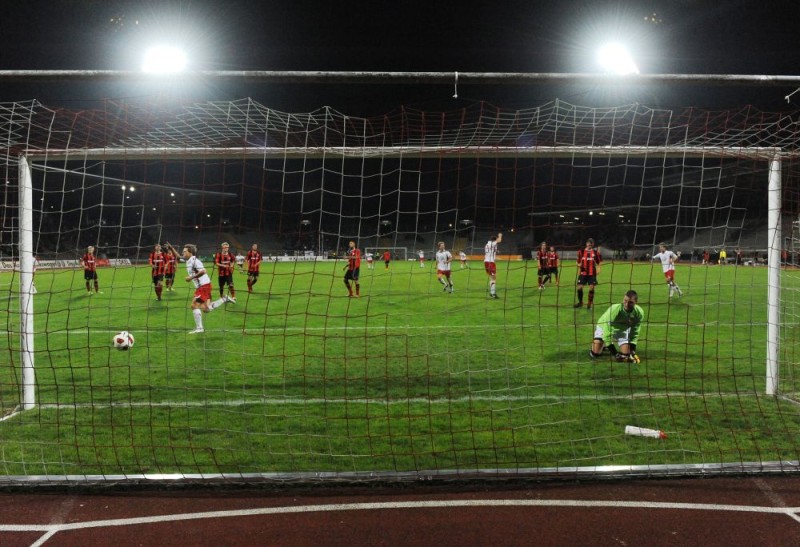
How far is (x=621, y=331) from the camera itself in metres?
8.10

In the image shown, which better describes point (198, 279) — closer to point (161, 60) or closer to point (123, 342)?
point (123, 342)

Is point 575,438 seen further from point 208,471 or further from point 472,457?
point 208,471

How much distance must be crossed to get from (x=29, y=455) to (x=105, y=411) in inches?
46.1

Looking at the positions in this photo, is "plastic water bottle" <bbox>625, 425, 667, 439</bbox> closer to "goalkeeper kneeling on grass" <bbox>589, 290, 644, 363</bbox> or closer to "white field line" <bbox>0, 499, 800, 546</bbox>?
"white field line" <bbox>0, 499, 800, 546</bbox>

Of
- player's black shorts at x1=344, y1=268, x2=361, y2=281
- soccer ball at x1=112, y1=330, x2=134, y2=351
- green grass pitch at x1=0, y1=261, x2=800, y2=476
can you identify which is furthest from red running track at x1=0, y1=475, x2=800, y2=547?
player's black shorts at x1=344, y1=268, x2=361, y2=281

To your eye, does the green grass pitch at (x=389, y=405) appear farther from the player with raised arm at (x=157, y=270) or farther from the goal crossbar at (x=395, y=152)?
the player with raised arm at (x=157, y=270)

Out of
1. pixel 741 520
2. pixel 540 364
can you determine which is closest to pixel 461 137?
pixel 540 364

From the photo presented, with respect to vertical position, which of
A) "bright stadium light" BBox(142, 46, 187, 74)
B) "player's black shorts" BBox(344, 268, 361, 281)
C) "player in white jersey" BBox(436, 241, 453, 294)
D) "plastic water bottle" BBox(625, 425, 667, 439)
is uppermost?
"bright stadium light" BBox(142, 46, 187, 74)

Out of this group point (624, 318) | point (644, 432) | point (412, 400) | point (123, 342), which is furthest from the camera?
point (123, 342)

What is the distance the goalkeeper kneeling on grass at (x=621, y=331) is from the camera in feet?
25.2

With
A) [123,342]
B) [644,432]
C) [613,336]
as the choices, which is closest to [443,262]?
[613,336]

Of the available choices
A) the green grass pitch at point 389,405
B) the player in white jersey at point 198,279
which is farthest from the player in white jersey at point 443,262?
the player in white jersey at point 198,279

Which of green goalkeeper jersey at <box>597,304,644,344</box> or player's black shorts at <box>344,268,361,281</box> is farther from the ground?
player's black shorts at <box>344,268,361,281</box>

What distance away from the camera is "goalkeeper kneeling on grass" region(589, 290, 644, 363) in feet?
25.2
